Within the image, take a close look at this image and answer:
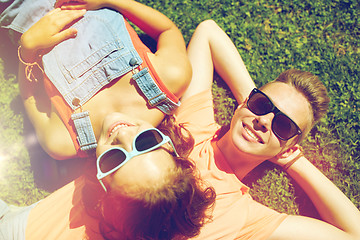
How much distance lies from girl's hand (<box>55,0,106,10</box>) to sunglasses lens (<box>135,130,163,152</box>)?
4.98 feet

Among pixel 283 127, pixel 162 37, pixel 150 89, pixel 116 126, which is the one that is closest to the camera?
pixel 116 126

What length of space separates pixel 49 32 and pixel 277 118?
2387mm

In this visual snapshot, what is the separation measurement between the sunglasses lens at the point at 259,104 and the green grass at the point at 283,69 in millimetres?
773

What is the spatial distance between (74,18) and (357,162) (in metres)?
3.78

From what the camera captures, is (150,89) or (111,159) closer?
(111,159)

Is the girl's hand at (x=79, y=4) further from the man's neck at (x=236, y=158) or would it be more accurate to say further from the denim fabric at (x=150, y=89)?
the man's neck at (x=236, y=158)

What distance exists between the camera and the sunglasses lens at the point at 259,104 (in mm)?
2695

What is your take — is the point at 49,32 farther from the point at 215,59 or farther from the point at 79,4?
the point at 215,59

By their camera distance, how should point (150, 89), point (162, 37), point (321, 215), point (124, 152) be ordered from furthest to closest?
1. point (321, 215)
2. point (162, 37)
3. point (150, 89)
4. point (124, 152)

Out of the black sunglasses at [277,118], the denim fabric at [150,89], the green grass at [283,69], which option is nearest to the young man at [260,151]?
the black sunglasses at [277,118]

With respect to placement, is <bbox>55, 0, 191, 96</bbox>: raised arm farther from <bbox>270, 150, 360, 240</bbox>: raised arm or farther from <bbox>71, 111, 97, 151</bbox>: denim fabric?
<bbox>270, 150, 360, 240</bbox>: raised arm

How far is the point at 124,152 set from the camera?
2.11 metres

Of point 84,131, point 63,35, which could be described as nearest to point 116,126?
point 84,131

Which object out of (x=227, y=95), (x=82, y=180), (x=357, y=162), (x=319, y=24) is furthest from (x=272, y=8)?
(x=82, y=180)
